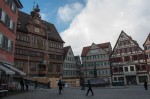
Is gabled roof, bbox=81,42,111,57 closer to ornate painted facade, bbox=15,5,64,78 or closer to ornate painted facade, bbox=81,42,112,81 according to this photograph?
ornate painted facade, bbox=81,42,112,81

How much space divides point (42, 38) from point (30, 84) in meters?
21.0

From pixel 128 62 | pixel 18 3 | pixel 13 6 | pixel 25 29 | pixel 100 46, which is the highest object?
pixel 25 29

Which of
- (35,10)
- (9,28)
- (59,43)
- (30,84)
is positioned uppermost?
(35,10)

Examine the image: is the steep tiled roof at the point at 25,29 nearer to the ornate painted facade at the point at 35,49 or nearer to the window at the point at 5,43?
the ornate painted facade at the point at 35,49

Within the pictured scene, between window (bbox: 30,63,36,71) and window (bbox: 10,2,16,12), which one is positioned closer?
window (bbox: 10,2,16,12)

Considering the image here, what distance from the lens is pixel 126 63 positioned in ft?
208

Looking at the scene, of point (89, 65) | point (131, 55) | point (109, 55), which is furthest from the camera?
point (89, 65)

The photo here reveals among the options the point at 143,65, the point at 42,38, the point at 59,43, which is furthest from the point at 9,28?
the point at 143,65

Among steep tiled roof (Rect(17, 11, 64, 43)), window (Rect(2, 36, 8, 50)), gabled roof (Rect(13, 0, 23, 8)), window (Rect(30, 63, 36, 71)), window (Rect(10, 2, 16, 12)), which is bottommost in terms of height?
window (Rect(30, 63, 36, 71))

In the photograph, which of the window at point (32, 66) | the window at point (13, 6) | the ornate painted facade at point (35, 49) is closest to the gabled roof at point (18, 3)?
the window at point (13, 6)

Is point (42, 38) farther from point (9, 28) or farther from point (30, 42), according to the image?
point (9, 28)

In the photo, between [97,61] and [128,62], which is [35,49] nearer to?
[97,61]

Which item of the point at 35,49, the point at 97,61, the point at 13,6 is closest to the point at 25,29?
the point at 35,49

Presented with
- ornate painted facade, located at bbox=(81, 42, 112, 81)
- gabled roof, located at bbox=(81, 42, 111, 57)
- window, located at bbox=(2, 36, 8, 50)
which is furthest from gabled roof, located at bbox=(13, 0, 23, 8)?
gabled roof, located at bbox=(81, 42, 111, 57)
